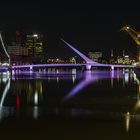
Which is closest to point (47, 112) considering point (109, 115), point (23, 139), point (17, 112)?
point (17, 112)

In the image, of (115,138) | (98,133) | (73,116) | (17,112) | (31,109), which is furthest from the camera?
(31,109)

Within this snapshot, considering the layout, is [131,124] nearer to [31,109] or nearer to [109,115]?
[109,115]

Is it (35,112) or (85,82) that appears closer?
(35,112)

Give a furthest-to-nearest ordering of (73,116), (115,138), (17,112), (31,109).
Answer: (31,109) → (17,112) → (73,116) → (115,138)

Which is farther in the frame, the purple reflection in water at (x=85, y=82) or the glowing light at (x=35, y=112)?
the purple reflection in water at (x=85, y=82)

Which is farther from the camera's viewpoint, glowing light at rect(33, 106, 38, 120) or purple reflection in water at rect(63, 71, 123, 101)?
purple reflection in water at rect(63, 71, 123, 101)

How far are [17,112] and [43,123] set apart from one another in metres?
2.90

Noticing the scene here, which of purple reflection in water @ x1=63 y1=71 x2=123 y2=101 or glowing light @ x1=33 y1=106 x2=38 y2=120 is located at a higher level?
purple reflection in water @ x1=63 y1=71 x2=123 y2=101

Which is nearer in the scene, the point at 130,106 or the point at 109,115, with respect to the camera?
the point at 109,115

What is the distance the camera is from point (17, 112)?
15305mm

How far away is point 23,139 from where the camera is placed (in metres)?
10.3

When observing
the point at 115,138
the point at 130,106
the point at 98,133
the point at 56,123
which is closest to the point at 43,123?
the point at 56,123

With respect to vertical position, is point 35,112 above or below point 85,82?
below

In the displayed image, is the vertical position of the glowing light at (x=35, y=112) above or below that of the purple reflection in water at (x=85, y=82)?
below
